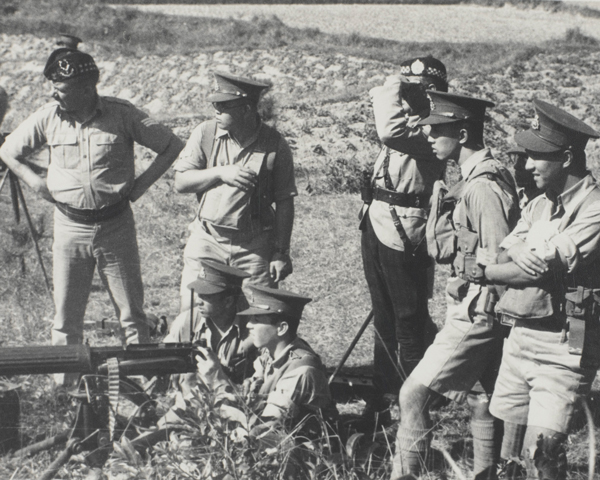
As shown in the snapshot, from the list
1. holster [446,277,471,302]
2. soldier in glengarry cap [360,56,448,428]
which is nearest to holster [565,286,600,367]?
holster [446,277,471,302]

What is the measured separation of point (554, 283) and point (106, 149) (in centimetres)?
288

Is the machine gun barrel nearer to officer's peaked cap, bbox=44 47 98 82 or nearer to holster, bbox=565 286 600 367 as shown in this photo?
officer's peaked cap, bbox=44 47 98 82

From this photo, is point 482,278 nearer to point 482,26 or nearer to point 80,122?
point 80,122

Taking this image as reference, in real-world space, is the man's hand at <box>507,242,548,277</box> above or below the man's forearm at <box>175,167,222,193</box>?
above

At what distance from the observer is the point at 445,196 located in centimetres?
395

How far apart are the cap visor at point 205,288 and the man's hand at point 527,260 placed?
1.76 meters

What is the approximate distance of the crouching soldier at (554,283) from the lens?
127 inches

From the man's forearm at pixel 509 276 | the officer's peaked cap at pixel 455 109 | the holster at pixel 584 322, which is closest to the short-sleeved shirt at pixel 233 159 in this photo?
the officer's peaked cap at pixel 455 109

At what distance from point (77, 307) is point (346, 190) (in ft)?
19.4

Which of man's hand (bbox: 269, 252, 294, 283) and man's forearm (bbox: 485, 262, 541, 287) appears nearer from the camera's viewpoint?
man's forearm (bbox: 485, 262, 541, 287)

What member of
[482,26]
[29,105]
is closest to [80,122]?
[29,105]

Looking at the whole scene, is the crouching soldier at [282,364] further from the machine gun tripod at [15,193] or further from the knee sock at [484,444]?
the machine gun tripod at [15,193]

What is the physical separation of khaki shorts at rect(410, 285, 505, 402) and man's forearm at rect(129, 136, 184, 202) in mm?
2258

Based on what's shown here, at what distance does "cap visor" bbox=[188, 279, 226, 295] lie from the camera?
4.51 m
